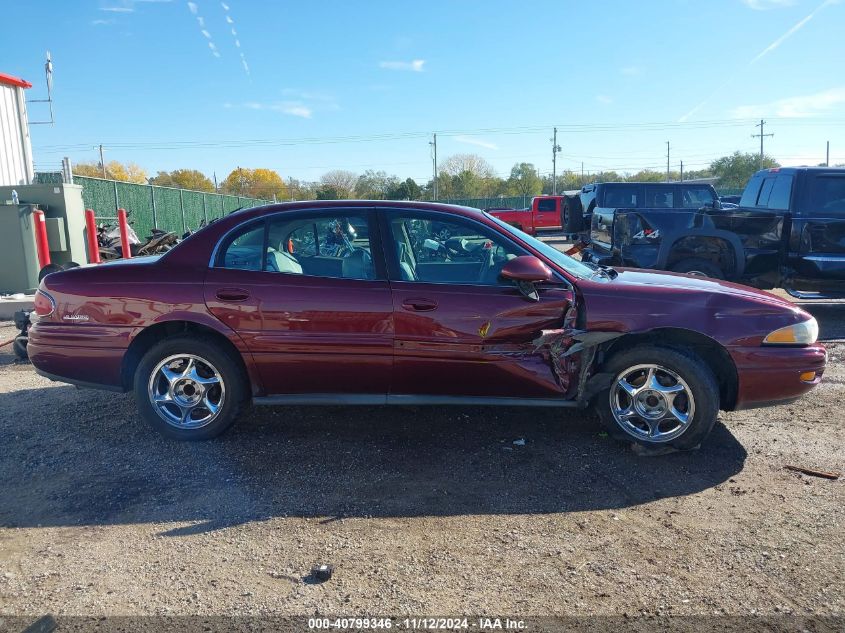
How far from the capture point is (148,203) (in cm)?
2045

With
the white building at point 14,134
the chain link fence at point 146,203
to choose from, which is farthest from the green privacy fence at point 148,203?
the white building at point 14,134

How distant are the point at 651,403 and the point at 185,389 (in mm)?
3206

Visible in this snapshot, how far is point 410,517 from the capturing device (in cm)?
337

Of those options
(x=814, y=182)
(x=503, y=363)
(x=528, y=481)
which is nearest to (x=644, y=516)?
(x=528, y=481)

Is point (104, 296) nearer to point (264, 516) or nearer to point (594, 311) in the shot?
point (264, 516)

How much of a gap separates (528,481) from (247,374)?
6.77 ft

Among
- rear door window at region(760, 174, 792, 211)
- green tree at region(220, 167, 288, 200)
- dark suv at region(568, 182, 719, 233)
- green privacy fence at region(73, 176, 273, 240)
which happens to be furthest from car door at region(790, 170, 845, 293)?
green tree at region(220, 167, 288, 200)

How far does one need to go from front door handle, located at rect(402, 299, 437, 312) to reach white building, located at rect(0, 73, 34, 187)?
13.5m

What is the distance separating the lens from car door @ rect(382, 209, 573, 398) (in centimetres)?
406

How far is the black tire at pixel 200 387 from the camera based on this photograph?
4273 millimetres

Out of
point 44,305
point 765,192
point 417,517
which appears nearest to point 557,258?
point 417,517

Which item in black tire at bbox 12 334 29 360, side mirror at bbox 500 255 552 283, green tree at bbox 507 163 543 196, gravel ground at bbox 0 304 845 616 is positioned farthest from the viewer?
green tree at bbox 507 163 543 196

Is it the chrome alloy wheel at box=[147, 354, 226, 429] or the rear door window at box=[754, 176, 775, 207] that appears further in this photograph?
the rear door window at box=[754, 176, 775, 207]

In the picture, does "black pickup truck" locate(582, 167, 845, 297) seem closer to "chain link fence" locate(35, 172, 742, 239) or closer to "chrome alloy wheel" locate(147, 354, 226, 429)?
"chrome alloy wheel" locate(147, 354, 226, 429)
